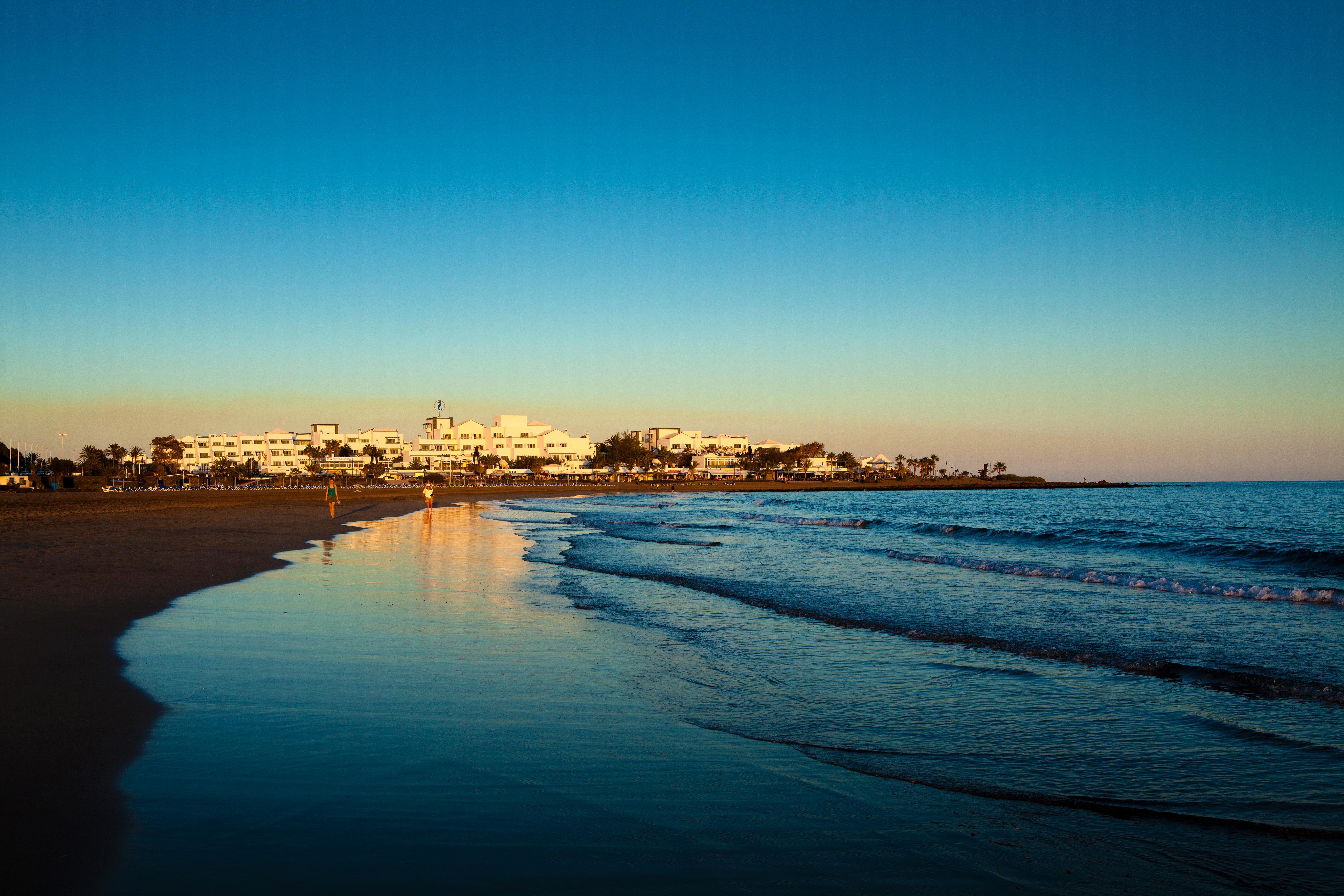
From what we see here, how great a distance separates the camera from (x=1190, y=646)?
428 inches

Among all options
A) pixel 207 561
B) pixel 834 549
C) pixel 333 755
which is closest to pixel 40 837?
pixel 333 755

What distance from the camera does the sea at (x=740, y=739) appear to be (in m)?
4.48

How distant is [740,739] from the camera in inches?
271

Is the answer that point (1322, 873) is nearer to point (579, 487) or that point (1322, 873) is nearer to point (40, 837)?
point (40, 837)

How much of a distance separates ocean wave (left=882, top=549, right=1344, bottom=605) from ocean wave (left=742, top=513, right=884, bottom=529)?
15755 mm

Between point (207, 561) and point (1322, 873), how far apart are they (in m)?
20.3

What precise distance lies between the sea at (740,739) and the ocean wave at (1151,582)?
15 centimetres

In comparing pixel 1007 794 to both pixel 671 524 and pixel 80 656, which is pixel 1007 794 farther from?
pixel 671 524

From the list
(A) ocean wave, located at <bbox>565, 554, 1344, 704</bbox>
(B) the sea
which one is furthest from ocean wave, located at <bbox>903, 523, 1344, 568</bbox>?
(A) ocean wave, located at <bbox>565, 554, 1344, 704</bbox>

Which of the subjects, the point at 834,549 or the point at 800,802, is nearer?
the point at 800,802

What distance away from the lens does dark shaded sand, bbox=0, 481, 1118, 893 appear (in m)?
4.47

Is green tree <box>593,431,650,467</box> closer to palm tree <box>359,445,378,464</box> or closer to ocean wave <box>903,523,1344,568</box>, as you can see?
palm tree <box>359,445,378,464</box>

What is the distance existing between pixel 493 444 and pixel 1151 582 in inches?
5743

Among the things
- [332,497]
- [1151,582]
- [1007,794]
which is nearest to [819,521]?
[1151,582]
